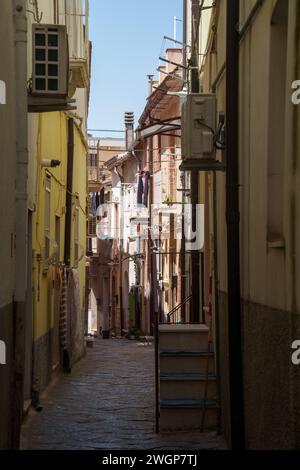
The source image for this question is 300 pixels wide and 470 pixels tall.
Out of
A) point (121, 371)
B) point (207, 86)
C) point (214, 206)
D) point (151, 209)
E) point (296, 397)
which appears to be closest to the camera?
point (296, 397)

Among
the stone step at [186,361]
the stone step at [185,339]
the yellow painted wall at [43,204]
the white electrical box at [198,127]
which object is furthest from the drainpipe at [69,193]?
the white electrical box at [198,127]

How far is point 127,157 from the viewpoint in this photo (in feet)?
138

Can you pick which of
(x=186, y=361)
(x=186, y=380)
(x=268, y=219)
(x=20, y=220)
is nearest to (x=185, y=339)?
(x=186, y=361)

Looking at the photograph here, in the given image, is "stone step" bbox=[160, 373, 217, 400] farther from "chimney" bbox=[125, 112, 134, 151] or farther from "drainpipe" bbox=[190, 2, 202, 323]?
"chimney" bbox=[125, 112, 134, 151]

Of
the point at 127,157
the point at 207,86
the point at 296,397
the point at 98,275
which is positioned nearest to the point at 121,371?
the point at 207,86

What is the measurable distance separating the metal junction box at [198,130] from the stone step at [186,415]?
9.94 feet

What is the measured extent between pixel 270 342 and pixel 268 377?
343 millimetres

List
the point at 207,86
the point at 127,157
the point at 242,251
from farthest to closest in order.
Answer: the point at 127,157
the point at 207,86
the point at 242,251

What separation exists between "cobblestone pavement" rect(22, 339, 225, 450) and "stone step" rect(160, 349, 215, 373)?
81cm

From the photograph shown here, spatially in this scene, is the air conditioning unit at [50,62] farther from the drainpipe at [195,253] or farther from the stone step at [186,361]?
the drainpipe at [195,253]

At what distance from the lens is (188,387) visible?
1134 cm

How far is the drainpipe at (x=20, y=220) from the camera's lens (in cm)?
883

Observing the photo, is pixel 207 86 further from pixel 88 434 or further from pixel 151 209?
pixel 151 209

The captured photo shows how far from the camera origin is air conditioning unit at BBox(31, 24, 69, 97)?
965 centimetres
